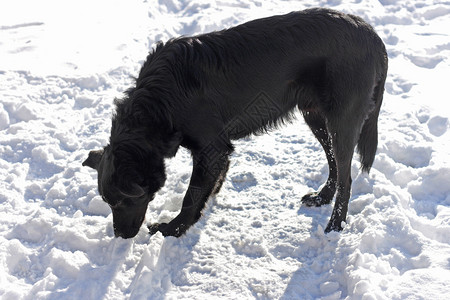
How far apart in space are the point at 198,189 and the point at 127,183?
2.26ft

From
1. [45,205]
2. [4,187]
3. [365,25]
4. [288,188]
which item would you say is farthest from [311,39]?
[4,187]

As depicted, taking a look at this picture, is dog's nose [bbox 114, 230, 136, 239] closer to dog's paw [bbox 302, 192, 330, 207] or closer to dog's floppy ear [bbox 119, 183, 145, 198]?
dog's floppy ear [bbox 119, 183, 145, 198]

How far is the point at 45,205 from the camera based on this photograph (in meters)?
4.08

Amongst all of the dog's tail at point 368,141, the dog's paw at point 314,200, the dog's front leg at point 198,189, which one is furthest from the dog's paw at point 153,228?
the dog's tail at point 368,141

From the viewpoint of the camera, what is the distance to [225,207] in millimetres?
4168

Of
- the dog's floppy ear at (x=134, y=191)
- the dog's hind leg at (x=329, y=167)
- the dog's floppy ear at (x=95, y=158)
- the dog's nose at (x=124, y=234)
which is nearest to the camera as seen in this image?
the dog's floppy ear at (x=134, y=191)

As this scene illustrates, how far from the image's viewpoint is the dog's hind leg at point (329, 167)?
4.12 metres

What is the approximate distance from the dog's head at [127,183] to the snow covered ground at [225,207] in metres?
0.22

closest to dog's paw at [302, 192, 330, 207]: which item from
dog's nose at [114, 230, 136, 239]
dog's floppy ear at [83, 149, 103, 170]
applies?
dog's nose at [114, 230, 136, 239]

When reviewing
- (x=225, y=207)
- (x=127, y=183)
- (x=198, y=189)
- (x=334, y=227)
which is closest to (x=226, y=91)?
(x=198, y=189)

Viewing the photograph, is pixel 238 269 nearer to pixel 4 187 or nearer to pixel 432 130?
pixel 4 187

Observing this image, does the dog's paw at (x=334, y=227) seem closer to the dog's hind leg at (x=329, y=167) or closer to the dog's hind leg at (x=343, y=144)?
the dog's hind leg at (x=343, y=144)

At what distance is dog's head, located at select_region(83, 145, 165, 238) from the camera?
3295mm

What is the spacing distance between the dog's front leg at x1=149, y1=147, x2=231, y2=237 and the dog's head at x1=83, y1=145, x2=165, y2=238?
27 cm
